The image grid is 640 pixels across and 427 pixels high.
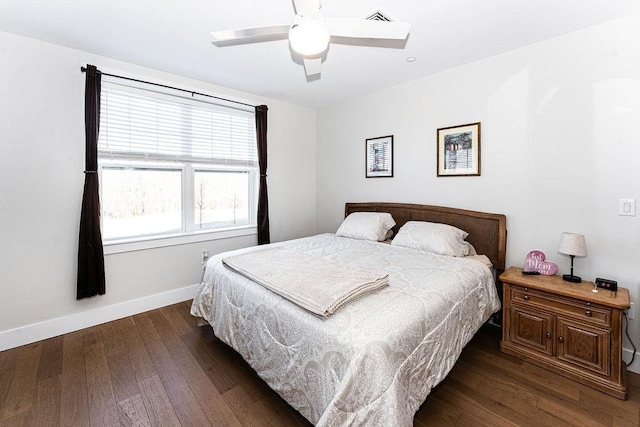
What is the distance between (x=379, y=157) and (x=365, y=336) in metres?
2.71

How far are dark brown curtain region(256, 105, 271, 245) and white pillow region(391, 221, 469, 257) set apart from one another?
5.66 ft

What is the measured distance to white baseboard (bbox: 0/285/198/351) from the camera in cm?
231

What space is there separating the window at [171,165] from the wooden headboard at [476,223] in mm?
2088

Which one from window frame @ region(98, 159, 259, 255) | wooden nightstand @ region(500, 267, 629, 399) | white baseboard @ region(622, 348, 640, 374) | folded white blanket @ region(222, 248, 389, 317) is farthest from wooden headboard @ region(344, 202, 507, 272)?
window frame @ region(98, 159, 259, 255)

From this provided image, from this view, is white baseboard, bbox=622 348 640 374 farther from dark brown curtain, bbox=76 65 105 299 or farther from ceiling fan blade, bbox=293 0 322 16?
dark brown curtain, bbox=76 65 105 299

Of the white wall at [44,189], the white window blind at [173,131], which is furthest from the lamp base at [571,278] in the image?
the white wall at [44,189]

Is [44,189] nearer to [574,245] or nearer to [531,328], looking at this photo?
[531,328]

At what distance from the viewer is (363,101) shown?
3.73 m

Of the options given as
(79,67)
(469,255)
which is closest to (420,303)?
(469,255)

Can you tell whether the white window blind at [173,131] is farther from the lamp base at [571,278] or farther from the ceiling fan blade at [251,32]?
the lamp base at [571,278]

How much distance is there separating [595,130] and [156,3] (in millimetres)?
3289

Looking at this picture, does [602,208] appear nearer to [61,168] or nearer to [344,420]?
[344,420]

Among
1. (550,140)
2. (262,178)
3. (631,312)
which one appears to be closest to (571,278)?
(631,312)

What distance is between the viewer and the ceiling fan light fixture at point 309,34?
148 cm
